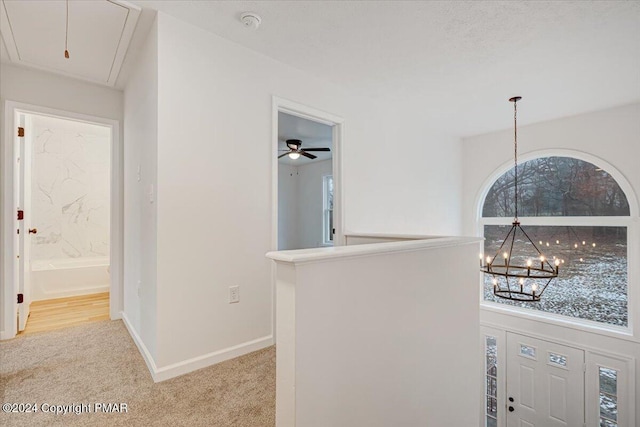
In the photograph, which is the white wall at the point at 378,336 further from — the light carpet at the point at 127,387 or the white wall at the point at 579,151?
the white wall at the point at 579,151

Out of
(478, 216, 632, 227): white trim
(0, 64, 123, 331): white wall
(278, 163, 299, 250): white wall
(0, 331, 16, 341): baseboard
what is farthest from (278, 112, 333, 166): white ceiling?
(0, 331, 16, 341): baseboard

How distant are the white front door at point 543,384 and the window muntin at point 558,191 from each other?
189cm

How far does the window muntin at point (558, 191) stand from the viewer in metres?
3.89

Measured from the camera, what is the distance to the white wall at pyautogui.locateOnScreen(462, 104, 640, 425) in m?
3.61

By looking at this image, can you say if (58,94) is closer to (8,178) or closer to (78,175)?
(8,178)

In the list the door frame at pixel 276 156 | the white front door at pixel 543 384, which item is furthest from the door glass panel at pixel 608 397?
the door frame at pixel 276 156

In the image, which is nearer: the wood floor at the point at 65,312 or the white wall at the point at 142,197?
the white wall at the point at 142,197

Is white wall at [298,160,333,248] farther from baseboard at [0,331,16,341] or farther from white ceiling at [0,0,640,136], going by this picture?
baseboard at [0,331,16,341]

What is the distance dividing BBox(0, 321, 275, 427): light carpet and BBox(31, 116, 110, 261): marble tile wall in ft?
9.12

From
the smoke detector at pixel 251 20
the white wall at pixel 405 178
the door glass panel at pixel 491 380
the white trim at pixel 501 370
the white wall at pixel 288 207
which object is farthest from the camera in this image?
the white wall at pixel 288 207

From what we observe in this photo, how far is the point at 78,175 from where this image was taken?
479cm

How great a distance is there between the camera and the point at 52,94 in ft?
9.27

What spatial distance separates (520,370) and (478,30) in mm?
4610

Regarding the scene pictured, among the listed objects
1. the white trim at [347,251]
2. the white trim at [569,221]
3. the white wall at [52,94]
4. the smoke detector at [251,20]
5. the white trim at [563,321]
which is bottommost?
the white trim at [563,321]
